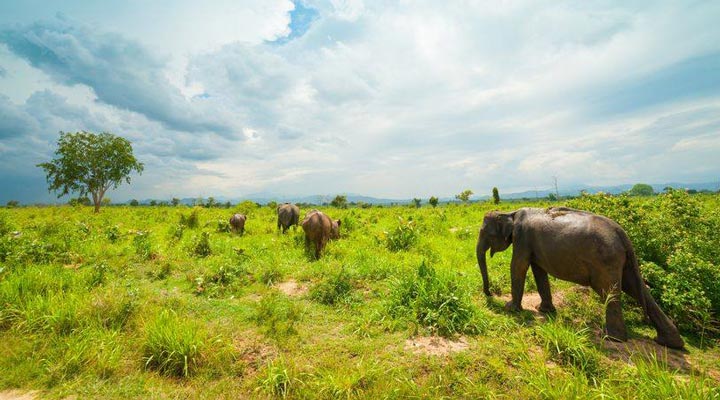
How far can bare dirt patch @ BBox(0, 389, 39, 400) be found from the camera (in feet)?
13.0

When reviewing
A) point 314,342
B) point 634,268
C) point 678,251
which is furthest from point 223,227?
point 678,251

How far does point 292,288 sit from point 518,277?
17.3ft

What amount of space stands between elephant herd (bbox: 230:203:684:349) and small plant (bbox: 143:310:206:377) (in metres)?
5.80

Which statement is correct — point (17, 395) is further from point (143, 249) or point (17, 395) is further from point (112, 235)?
point (112, 235)

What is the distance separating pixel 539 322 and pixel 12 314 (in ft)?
31.2

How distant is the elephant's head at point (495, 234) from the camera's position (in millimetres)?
7031

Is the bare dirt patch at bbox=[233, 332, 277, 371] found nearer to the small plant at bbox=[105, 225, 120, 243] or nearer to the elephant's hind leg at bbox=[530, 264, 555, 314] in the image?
the elephant's hind leg at bbox=[530, 264, 555, 314]

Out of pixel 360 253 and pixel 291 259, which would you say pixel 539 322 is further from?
pixel 291 259

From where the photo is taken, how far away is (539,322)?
5.76m

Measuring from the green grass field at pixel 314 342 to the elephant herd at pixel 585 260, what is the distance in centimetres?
42

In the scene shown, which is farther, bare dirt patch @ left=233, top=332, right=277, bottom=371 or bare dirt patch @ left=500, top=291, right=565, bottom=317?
bare dirt patch @ left=500, top=291, right=565, bottom=317

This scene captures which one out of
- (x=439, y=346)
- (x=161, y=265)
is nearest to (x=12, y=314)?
(x=161, y=265)

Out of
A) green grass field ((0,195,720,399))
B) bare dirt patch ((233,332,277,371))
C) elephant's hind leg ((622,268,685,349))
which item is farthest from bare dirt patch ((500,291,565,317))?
bare dirt patch ((233,332,277,371))

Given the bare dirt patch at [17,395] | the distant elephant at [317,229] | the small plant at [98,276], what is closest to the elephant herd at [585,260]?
the distant elephant at [317,229]
